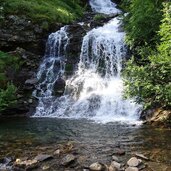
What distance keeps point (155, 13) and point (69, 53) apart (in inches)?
353

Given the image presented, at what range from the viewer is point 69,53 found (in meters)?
31.2

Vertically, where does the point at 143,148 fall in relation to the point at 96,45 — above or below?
below

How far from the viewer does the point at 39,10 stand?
34.4 meters

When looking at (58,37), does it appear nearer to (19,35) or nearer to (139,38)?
(19,35)

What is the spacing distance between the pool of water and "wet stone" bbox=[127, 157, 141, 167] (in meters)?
0.84

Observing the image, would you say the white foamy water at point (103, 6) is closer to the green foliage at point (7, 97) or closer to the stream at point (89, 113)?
the stream at point (89, 113)

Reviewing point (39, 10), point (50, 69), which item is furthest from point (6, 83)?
point (39, 10)

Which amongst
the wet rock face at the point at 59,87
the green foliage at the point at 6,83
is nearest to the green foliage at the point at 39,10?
the green foliage at the point at 6,83

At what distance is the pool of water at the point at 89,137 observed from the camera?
14.7 m

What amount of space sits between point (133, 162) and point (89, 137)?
15.9 ft

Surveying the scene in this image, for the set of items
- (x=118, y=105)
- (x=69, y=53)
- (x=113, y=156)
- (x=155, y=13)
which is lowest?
(x=113, y=156)

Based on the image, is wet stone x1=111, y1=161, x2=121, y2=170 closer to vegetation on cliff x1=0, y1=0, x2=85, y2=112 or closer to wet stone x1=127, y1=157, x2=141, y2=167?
wet stone x1=127, y1=157, x2=141, y2=167

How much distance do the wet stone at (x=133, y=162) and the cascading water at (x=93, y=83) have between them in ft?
31.0

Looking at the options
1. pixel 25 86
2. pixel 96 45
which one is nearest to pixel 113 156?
pixel 25 86
